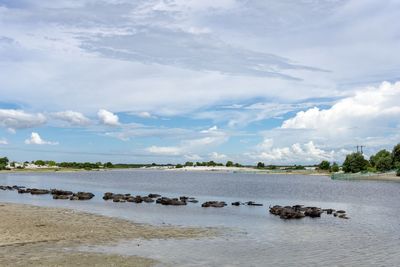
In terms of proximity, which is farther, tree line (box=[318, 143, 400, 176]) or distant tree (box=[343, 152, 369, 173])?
distant tree (box=[343, 152, 369, 173])

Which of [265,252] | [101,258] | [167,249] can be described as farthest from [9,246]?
[265,252]

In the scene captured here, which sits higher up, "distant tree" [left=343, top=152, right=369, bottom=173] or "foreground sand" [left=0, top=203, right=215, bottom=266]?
"distant tree" [left=343, top=152, right=369, bottom=173]

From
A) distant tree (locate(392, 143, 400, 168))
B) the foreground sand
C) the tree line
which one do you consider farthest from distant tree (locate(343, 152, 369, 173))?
the foreground sand

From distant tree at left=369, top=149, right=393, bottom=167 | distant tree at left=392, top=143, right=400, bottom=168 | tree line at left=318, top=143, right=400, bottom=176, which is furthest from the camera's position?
distant tree at left=369, top=149, right=393, bottom=167

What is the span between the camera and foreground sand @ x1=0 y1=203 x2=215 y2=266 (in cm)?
2283

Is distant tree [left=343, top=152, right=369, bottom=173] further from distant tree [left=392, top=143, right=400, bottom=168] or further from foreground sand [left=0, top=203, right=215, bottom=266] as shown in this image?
foreground sand [left=0, top=203, right=215, bottom=266]

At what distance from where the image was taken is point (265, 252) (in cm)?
2705

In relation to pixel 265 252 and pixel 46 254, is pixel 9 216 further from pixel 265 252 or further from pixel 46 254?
pixel 265 252

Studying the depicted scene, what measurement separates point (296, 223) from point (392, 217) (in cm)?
1253

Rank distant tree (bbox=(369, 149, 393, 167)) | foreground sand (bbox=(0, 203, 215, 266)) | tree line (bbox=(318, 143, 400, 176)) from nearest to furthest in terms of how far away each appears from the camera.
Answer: foreground sand (bbox=(0, 203, 215, 266)), tree line (bbox=(318, 143, 400, 176)), distant tree (bbox=(369, 149, 393, 167))

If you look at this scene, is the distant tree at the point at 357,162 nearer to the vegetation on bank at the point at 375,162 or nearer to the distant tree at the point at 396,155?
the vegetation on bank at the point at 375,162

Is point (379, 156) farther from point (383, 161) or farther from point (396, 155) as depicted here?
point (396, 155)

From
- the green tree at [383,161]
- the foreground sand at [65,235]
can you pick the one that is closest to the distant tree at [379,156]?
the green tree at [383,161]

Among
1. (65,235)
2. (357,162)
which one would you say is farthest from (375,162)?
(65,235)
